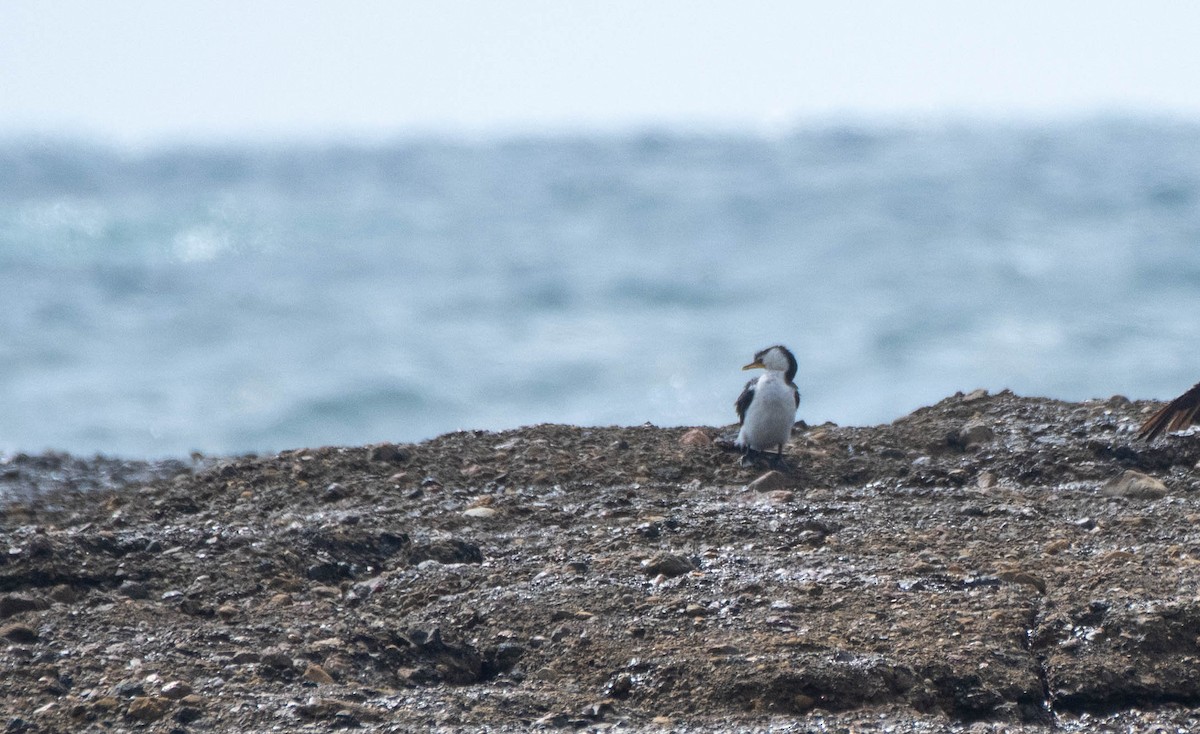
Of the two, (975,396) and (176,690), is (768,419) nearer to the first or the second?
(975,396)

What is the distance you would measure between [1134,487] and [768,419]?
5.64ft

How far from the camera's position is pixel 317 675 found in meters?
4.55

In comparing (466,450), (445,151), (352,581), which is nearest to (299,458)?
(466,450)

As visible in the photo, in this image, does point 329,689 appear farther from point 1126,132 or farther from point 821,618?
point 1126,132

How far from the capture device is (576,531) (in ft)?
19.1

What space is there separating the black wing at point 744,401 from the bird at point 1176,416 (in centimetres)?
187

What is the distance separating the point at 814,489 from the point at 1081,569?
60.4 inches

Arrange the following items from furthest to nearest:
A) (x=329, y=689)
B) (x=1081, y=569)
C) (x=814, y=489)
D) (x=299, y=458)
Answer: (x=299, y=458)
(x=814, y=489)
(x=1081, y=569)
(x=329, y=689)

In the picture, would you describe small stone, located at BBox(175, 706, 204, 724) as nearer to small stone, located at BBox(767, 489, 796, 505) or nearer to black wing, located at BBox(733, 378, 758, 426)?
small stone, located at BBox(767, 489, 796, 505)

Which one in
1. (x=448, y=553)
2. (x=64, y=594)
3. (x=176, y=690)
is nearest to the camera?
(x=176, y=690)

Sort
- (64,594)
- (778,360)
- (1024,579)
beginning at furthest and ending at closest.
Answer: (778,360), (64,594), (1024,579)

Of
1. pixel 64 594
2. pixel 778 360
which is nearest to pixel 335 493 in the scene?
pixel 64 594

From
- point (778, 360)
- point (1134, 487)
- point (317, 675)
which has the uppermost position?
point (778, 360)

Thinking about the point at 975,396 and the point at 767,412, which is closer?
the point at 767,412
